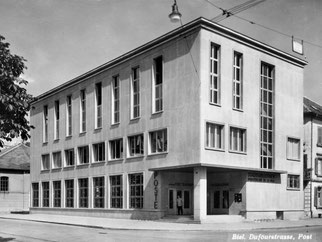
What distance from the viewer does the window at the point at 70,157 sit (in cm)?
4983

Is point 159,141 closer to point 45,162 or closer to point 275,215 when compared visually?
point 275,215

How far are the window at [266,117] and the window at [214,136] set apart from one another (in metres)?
5.13

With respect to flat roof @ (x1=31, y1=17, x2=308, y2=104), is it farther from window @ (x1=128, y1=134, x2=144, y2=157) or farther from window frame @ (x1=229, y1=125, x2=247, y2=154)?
window @ (x1=128, y1=134, x2=144, y2=157)

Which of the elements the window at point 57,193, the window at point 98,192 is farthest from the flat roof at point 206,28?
the window at point 57,193

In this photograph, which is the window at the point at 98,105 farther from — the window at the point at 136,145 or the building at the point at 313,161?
the building at the point at 313,161

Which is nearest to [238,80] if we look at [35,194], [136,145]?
[136,145]

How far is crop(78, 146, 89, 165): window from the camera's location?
47406mm

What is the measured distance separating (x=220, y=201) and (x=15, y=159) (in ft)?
123

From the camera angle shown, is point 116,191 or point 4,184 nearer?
point 116,191

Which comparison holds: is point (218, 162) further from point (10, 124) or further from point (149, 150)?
point (10, 124)

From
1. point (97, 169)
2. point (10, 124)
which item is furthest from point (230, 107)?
point (10, 124)

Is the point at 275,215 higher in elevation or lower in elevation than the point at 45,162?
lower

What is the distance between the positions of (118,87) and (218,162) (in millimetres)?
13556

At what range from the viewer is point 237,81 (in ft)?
123
